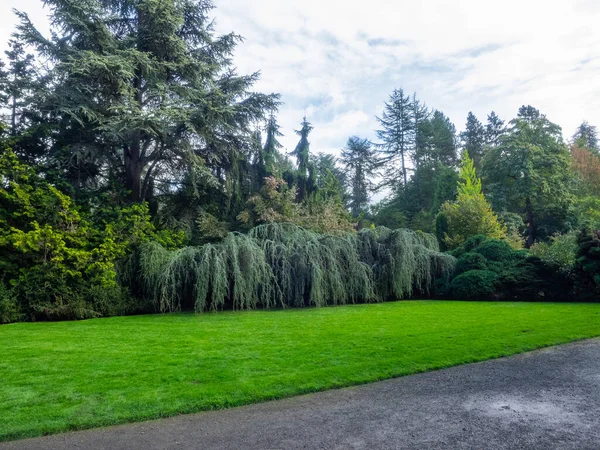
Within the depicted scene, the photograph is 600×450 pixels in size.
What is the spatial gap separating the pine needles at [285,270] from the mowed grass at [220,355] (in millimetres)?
1317

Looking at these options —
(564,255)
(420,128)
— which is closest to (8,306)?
(564,255)

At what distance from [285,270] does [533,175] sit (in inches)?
858

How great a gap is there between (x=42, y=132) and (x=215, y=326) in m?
9.72

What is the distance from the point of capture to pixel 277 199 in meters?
15.3

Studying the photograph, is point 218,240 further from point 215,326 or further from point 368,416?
point 368,416

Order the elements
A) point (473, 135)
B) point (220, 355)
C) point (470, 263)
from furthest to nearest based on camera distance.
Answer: point (473, 135) < point (470, 263) < point (220, 355)

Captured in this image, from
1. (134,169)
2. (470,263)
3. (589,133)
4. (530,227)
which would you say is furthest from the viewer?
(589,133)

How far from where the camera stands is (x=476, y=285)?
12.5 metres

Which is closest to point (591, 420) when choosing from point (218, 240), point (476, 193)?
point (218, 240)

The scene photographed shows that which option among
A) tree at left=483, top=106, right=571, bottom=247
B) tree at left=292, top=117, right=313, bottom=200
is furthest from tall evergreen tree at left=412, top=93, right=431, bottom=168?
tree at left=292, top=117, right=313, bottom=200

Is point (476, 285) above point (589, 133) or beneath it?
beneath

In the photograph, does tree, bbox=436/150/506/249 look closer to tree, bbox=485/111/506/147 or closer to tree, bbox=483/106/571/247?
tree, bbox=483/106/571/247

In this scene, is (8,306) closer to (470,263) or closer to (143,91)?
(143,91)

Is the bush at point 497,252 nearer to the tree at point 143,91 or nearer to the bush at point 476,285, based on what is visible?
the bush at point 476,285
